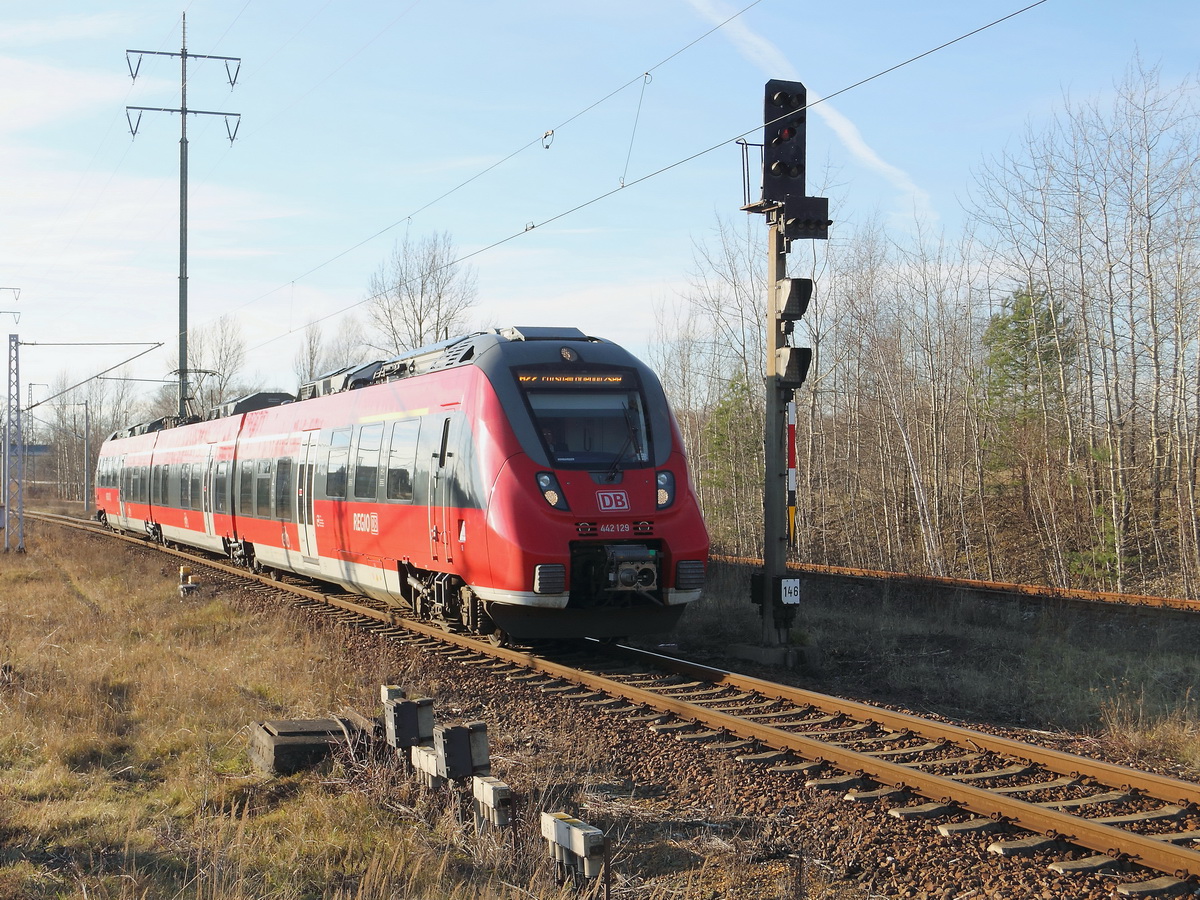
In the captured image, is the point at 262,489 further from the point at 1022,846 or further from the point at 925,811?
the point at 1022,846

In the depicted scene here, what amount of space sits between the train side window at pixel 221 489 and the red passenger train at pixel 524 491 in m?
8.81

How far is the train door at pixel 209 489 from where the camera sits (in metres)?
23.7

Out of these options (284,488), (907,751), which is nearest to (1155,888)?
(907,751)

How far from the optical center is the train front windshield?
10750mm

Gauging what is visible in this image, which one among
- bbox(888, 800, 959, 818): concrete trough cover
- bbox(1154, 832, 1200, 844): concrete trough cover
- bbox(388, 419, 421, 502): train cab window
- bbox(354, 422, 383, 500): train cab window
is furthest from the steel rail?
bbox(354, 422, 383, 500): train cab window

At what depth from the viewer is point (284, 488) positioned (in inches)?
712

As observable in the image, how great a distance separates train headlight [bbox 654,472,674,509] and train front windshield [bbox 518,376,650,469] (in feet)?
0.71

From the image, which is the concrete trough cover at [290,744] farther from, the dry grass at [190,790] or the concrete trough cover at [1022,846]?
the concrete trough cover at [1022,846]

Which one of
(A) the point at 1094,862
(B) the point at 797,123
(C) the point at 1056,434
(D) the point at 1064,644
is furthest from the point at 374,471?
(C) the point at 1056,434

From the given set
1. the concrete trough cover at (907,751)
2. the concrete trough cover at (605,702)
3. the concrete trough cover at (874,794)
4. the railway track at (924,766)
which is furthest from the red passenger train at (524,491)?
the concrete trough cover at (874,794)

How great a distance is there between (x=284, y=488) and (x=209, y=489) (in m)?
6.86

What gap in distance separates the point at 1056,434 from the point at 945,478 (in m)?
4.09

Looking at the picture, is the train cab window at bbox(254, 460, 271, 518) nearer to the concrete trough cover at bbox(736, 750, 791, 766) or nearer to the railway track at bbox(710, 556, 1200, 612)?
the railway track at bbox(710, 556, 1200, 612)

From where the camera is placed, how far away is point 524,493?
10312 mm
